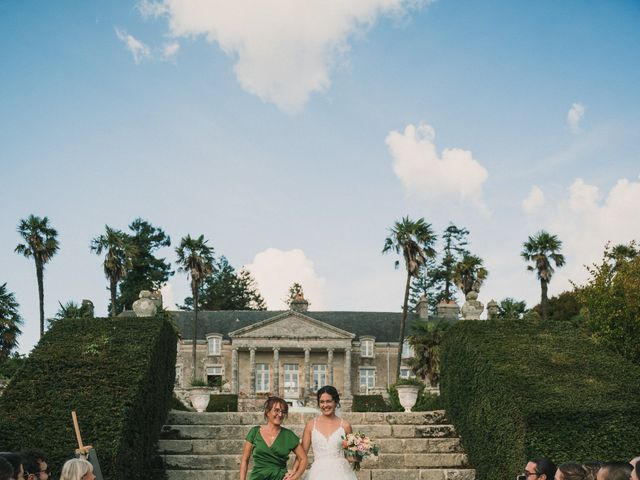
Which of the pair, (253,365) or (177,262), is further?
(253,365)

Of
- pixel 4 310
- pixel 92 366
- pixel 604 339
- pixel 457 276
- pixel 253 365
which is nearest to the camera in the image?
pixel 92 366

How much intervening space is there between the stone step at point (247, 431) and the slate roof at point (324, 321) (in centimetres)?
5013

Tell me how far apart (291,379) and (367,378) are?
6.29 metres

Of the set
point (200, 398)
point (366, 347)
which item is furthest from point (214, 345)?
point (200, 398)

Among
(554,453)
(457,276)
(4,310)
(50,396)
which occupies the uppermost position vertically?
(457,276)

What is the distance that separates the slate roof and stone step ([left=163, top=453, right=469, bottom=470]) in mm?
51112

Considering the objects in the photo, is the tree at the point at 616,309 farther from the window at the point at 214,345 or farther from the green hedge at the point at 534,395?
the window at the point at 214,345

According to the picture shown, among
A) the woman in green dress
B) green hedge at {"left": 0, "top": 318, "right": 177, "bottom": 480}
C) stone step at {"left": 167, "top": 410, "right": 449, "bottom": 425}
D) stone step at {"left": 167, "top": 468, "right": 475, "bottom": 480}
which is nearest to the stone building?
stone step at {"left": 167, "top": 410, "right": 449, "bottom": 425}

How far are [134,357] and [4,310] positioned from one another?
1211 inches

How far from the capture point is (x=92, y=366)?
37.9 ft

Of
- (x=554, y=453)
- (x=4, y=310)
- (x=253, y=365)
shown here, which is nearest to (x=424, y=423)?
(x=554, y=453)

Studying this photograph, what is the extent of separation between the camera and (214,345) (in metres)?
62.7

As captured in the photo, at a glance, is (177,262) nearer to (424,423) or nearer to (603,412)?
(424,423)

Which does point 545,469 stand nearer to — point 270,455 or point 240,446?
point 270,455
